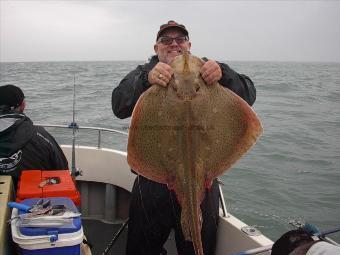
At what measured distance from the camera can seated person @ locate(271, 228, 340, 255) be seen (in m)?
1.80

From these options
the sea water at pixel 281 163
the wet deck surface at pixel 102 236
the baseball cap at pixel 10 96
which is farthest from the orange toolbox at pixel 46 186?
the wet deck surface at pixel 102 236

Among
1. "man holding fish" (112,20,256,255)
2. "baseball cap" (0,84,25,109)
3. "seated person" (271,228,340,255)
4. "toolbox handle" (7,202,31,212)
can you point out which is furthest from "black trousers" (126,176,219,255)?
"baseball cap" (0,84,25,109)

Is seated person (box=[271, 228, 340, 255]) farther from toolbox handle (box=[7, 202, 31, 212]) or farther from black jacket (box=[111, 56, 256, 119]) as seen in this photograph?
toolbox handle (box=[7, 202, 31, 212])

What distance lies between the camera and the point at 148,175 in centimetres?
250

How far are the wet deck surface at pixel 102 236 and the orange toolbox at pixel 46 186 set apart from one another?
2.17 meters

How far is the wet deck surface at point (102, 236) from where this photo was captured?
17.0ft

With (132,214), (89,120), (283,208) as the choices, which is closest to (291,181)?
(283,208)

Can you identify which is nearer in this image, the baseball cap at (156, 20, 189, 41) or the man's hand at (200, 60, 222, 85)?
the man's hand at (200, 60, 222, 85)

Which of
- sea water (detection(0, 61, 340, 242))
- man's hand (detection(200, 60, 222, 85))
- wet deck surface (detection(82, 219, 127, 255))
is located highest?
man's hand (detection(200, 60, 222, 85))

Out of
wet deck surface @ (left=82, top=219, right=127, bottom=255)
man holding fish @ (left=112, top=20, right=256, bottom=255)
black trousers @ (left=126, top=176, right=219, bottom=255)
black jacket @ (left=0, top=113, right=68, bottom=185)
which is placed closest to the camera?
man holding fish @ (left=112, top=20, right=256, bottom=255)

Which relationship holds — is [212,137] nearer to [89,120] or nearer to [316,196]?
[316,196]

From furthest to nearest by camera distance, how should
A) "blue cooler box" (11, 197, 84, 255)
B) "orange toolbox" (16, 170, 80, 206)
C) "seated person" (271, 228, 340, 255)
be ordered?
1. "orange toolbox" (16, 170, 80, 206)
2. "blue cooler box" (11, 197, 84, 255)
3. "seated person" (271, 228, 340, 255)

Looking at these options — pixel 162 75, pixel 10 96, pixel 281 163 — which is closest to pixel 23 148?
pixel 10 96

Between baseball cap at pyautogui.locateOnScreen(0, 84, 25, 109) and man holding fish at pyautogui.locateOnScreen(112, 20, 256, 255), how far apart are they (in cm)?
154
